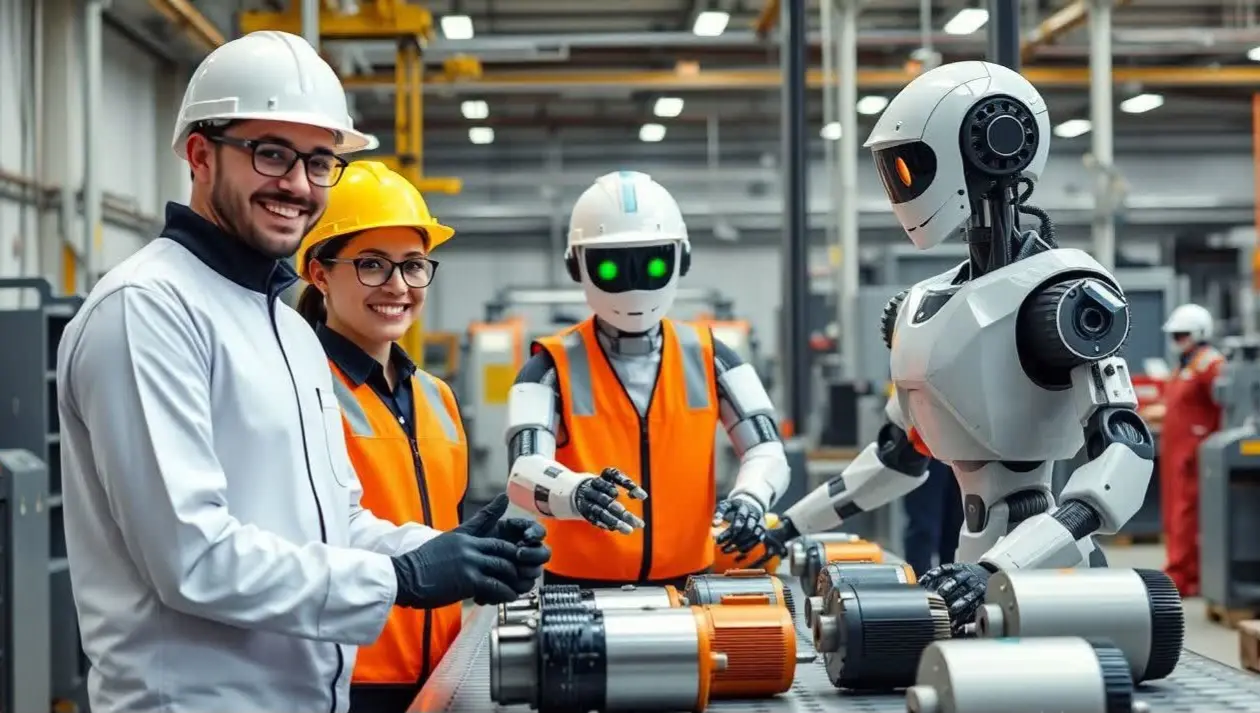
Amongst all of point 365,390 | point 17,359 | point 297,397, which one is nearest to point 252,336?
point 297,397

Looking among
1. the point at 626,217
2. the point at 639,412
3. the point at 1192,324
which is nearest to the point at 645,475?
the point at 639,412

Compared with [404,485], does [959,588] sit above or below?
below

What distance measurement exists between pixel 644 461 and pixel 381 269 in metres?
0.81

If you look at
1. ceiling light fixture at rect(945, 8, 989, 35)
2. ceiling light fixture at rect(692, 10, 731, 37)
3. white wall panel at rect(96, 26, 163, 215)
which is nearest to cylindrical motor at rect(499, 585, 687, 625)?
ceiling light fixture at rect(945, 8, 989, 35)

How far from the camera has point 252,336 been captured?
5.97 feet

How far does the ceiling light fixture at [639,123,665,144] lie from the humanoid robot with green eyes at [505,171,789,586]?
15.0 meters

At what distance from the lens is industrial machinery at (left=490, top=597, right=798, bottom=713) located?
1.70 meters

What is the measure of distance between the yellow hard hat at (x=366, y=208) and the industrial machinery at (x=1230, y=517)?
5906 millimetres

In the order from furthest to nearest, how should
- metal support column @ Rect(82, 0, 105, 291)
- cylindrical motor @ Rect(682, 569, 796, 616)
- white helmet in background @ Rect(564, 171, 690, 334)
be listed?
metal support column @ Rect(82, 0, 105, 291) < white helmet in background @ Rect(564, 171, 690, 334) < cylindrical motor @ Rect(682, 569, 796, 616)

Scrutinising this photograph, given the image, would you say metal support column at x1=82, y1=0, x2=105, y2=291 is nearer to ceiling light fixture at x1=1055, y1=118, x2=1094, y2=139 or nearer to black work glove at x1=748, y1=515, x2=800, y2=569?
black work glove at x1=748, y1=515, x2=800, y2=569

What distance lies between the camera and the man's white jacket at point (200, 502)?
1624mm

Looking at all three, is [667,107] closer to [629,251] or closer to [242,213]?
[629,251]

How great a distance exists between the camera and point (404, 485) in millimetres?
2439

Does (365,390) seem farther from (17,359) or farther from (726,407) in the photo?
(17,359)
